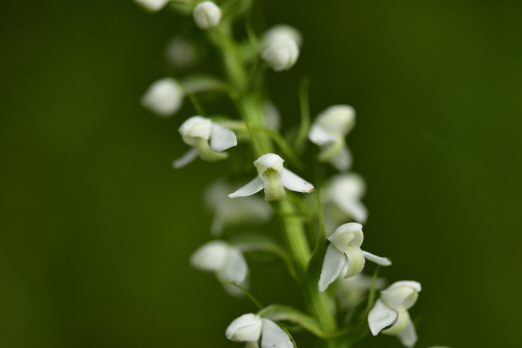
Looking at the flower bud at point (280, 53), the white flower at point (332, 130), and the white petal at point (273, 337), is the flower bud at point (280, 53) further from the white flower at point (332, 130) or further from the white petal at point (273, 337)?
the white petal at point (273, 337)

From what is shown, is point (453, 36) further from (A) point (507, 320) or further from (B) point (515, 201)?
(A) point (507, 320)

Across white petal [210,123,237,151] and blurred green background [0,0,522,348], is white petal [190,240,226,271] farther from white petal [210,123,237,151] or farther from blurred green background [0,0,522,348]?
blurred green background [0,0,522,348]

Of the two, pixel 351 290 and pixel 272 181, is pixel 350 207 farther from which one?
pixel 272 181

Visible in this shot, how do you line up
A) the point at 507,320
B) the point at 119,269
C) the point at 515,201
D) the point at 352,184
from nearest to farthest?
the point at 352,184, the point at 507,320, the point at 515,201, the point at 119,269

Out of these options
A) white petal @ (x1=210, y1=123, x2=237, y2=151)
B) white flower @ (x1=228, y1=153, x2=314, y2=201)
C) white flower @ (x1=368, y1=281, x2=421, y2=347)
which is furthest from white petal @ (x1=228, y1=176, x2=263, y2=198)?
white flower @ (x1=368, y1=281, x2=421, y2=347)

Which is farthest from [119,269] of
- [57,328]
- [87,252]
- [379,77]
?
[379,77]

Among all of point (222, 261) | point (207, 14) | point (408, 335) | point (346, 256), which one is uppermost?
point (207, 14)

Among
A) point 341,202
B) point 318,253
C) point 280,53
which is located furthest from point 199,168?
point 318,253
